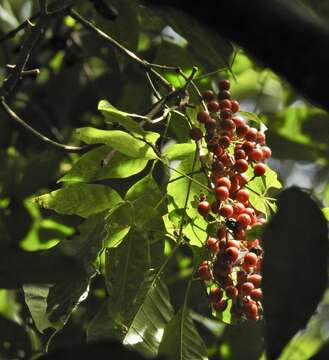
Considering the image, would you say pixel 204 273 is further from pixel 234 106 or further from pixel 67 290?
pixel 234 106

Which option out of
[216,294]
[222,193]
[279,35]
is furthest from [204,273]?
[279,35]

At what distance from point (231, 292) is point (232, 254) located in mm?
68

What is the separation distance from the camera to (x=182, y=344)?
143cm

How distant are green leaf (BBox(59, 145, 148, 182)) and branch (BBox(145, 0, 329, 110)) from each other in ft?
2.78

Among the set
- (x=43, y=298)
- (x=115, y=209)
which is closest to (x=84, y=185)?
(x=115, y=209)

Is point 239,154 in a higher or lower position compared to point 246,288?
higher

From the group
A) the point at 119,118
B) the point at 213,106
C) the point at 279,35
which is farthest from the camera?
the point at 213,106

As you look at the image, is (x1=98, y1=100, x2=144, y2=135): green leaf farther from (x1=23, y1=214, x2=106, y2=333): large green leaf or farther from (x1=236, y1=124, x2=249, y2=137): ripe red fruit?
(x1=236, y1=124, x2=249, y2=137): ripe red fruit

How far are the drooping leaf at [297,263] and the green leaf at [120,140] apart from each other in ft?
1.90

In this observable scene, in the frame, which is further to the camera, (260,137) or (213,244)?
(260,137)

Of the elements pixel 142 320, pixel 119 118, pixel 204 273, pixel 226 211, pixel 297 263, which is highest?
pixel 297 263

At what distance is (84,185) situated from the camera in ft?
4.69

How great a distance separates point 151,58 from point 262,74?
34 cm

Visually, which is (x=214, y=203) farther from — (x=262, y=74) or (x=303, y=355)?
(x=262, y=74)
